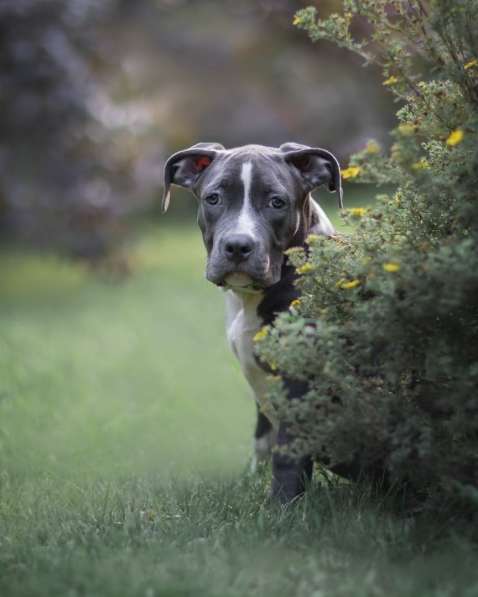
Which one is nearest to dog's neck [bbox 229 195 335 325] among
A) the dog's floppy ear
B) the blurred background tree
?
the dog's floppy ear

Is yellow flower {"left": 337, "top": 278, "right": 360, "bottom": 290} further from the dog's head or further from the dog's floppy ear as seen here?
the dog's floppy ear

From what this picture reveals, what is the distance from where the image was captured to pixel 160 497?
4.23m

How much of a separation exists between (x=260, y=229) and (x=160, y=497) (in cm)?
132

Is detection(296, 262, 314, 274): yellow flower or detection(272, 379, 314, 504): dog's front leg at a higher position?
detection(296, 262, 314, 274): yellow flower

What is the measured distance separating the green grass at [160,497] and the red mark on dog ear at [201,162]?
1.59 m

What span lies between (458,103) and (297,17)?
2.59 feet

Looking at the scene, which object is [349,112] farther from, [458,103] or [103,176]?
[458,103]

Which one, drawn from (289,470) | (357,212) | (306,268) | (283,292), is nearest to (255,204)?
(283,292)

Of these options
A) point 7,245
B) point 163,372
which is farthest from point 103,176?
point 163,372

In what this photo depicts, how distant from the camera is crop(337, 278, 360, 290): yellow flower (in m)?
3.34

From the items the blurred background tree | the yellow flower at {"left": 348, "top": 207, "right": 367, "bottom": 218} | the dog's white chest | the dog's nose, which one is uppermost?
the blurred background tree

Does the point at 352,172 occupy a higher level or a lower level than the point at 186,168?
lower

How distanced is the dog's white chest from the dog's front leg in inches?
11.2

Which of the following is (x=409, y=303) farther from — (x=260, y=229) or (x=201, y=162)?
(x=201, y=162)
